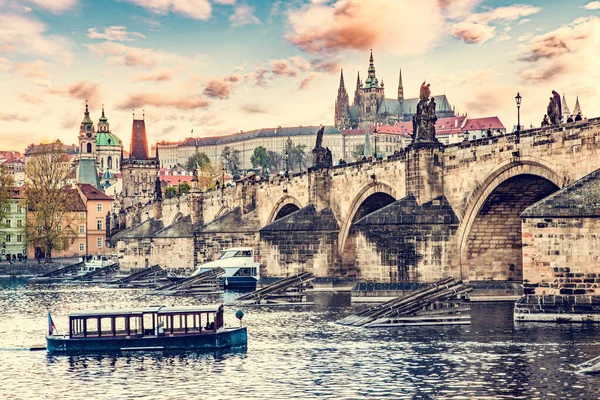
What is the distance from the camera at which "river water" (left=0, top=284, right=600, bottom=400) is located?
27703mm

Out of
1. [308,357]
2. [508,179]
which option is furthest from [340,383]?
[508,179]

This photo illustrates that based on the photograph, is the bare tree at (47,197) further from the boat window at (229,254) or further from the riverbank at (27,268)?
the boat window at (229,254)

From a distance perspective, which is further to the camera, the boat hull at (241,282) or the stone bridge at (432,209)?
A: the boat hull at (241,282)

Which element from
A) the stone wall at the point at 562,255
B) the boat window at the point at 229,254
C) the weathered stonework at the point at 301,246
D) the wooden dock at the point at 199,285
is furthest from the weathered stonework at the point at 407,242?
the boat window at the point at 229,254

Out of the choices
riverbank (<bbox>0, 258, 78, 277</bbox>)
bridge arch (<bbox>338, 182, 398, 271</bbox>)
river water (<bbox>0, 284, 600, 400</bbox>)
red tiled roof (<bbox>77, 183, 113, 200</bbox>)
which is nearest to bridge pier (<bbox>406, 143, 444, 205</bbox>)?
bridge arch (<bbox>338, 182, 398, 271</bbox>)

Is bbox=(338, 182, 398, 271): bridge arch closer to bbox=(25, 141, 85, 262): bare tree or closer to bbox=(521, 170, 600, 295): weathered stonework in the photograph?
bbox=(521, 170, 600, 295): weathered stonework

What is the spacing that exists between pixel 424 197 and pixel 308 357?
21071 mm

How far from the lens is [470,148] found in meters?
50.1

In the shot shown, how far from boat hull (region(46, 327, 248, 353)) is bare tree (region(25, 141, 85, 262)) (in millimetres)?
73971

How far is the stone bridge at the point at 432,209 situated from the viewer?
44062 millimetres

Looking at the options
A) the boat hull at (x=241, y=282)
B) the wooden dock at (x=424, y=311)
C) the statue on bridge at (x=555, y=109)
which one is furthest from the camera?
the boat hull at (x=241, y=282)

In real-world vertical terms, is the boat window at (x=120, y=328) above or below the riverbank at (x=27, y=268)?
below

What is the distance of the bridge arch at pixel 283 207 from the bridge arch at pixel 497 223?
2609 centimetres

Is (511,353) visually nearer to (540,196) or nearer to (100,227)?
(540,196)
